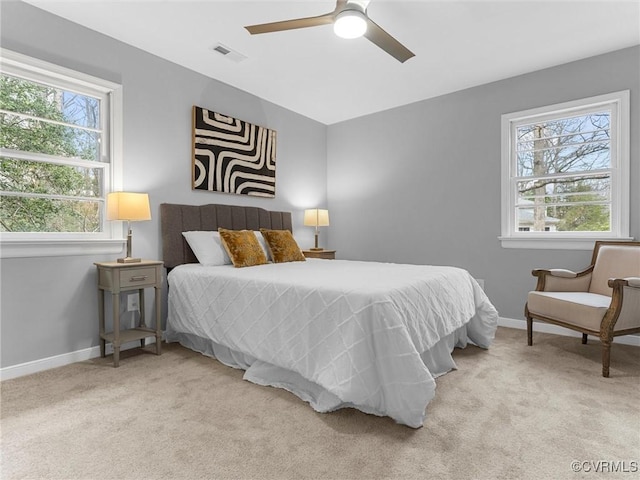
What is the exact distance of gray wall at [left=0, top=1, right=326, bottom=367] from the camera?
253cm

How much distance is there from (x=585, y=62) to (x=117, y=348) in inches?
188

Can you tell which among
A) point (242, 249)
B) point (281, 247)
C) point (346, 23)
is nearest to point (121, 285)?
point (242, 249)

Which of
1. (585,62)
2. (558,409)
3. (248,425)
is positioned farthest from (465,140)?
(248,425)

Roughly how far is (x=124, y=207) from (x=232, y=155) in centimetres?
149

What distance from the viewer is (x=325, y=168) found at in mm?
5391

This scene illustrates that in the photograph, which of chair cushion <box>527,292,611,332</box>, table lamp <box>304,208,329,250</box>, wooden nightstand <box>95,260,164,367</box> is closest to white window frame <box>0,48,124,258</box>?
wooden nightstand <box>95,260,164,367</box>

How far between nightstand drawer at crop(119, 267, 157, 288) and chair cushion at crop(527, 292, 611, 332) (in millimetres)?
3183

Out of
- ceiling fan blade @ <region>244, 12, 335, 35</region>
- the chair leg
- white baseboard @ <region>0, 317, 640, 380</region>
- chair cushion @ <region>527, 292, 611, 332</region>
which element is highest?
ceiling fan blade @ <region>244, 12, 335, 35</region>

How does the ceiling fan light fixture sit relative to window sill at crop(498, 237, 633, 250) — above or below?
above

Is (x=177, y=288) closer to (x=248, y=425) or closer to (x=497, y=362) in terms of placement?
(x=248, y=425)

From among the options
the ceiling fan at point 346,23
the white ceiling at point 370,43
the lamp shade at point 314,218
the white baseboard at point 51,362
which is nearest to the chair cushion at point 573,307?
the white ceiling at point 370,43

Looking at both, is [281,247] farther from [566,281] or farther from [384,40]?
[566,281]

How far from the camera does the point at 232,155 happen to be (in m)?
3.98

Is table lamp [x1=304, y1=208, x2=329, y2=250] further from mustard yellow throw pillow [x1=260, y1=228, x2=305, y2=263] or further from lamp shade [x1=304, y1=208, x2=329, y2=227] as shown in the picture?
mustard yellow throw pillow [x1=260, y1=228, x2=305, y2=263]
